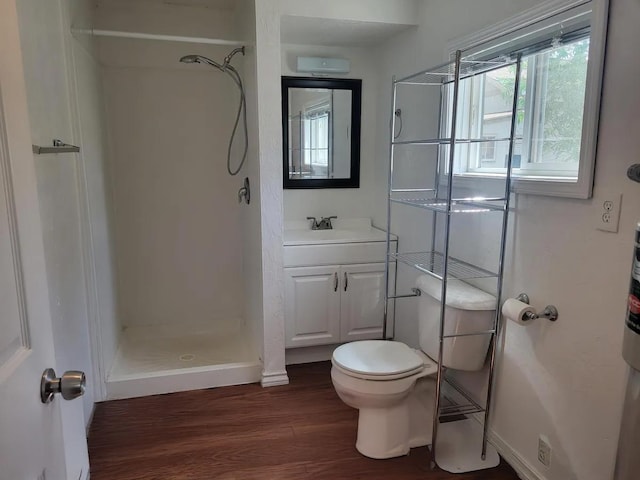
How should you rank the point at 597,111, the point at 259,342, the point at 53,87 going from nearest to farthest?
the point at 597,111 → the point at 53,87 → the point at 259,342

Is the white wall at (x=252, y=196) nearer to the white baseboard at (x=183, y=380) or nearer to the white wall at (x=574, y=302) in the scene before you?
the white baseboard at (x=183, y=380)

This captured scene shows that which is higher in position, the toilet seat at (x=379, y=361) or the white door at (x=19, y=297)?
the white door at (x=19, y=297)

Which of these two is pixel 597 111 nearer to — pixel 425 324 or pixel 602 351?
pixel 602 351

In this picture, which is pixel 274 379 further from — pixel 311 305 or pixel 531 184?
pixel 531 184

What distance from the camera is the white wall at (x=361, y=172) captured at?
3131 mm

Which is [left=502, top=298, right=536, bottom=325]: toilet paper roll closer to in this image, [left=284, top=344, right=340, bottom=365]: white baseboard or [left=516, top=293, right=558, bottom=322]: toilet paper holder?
[left=516, top=293, right=558, bottom=322]: toilet paper holder

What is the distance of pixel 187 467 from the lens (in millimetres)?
2031

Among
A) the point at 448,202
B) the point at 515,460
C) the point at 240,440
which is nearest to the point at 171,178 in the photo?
the point at 240,440

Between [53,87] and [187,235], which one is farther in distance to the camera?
[187,235]

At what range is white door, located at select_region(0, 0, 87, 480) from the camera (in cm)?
73

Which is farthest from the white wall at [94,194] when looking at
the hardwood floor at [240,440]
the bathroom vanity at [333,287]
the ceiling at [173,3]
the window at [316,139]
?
the window at [316,139]

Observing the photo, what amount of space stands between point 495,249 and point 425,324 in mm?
484

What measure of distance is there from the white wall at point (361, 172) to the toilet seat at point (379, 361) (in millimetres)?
1240

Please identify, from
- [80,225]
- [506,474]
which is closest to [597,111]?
[506,474]
